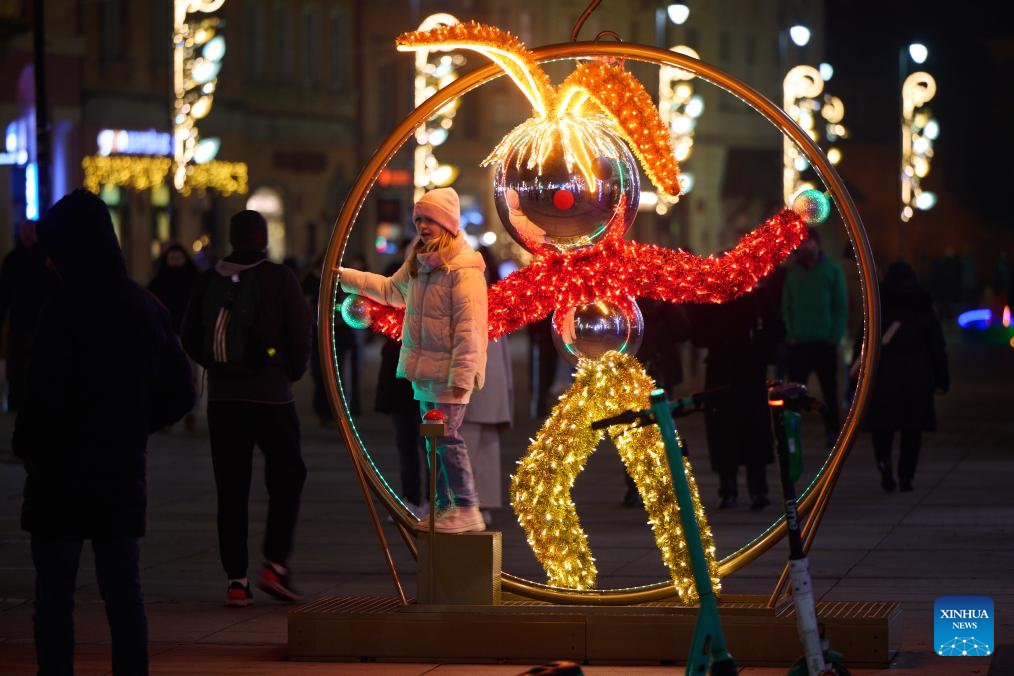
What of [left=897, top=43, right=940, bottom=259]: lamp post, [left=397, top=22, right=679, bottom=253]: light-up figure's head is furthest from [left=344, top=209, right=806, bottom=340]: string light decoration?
[left=897, top=43, right=940, bottom=259]: lamp post

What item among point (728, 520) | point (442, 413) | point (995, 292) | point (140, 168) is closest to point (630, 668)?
point (442, 413)

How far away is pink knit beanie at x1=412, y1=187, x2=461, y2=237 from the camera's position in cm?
933

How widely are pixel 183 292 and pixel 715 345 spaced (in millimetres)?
6761

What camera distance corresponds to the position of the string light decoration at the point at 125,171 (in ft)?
149

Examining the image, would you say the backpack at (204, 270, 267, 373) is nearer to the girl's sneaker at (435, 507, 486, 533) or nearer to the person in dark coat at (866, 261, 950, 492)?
the girl's sneaker at (435, 507, 486, 533)

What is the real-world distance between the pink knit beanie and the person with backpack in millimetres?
1625

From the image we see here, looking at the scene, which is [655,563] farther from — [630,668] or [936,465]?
[936,465]

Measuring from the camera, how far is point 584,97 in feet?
→ 31.1

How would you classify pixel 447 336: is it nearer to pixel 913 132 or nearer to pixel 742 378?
pixel 742 378

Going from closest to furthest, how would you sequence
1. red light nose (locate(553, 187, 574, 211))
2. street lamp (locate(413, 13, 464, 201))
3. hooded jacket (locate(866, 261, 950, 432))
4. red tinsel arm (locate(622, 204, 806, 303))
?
red light nose (locate(553, 187, 574, 211))
red tinsel arm (locate(622, 204, 806, 303))
hooded jacket (locate(866, 261, 950, 432))
street lamp (locate(413, 13, 464, 201))

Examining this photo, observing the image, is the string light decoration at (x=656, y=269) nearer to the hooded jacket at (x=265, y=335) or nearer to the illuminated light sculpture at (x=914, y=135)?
the hooded jacket at (x=265, y=335)

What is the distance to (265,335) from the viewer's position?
10.7 m

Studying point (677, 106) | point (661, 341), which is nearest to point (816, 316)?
point (661, 341)

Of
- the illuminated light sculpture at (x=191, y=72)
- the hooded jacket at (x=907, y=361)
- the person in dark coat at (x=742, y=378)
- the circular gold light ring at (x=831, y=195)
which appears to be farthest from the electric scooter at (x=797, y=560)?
the illuminated light sculpture at (x=191, y=72)
